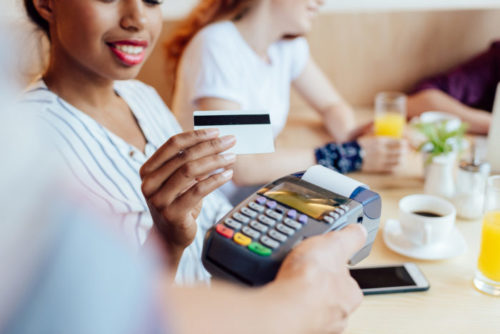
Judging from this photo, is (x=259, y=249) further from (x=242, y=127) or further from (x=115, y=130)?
(x=115, y=130)

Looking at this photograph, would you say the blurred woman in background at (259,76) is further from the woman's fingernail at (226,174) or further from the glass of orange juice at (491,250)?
the woman's fingernail at (226,174)

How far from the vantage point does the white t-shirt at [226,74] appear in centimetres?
124

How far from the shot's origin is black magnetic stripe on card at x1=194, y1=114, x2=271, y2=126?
66 cm

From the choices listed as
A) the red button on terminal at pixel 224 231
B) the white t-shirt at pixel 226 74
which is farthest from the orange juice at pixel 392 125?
the red button on terminal at pixel 224 231

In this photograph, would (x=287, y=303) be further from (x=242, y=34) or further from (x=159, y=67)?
(x=159, y=67)

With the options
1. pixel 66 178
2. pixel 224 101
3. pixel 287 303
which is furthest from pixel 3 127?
pixel 224 101

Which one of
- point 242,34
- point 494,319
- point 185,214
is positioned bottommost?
Answer: point 494,319

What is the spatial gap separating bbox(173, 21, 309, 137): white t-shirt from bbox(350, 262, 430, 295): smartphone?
65 cm

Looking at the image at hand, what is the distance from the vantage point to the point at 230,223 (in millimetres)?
582

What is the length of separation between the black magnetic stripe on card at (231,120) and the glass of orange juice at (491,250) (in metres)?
0.40

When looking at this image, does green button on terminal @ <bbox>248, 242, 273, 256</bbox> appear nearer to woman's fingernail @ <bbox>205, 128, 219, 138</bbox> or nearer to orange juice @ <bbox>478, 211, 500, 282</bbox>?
woman's fingernail @ <bbox>205, 128, 219, 138</bbox>

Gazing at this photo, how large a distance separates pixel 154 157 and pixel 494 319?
1.81 ft

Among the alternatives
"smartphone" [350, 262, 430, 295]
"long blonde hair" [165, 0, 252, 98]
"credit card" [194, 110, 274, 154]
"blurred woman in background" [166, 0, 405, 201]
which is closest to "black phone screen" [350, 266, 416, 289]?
"smartphone" [350, 262, 430, 295]

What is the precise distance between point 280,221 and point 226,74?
76cm
